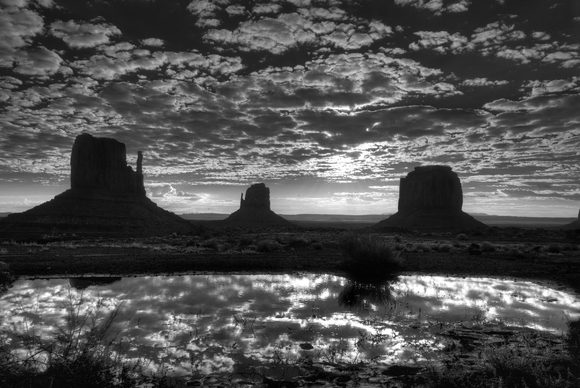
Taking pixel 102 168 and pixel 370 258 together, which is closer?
pixel 370 258

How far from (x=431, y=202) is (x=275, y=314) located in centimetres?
10307

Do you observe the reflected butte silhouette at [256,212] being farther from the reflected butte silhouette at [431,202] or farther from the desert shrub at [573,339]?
the desert shrub at [573,339]

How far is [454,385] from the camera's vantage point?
18.0 ft

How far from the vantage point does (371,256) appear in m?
19.6

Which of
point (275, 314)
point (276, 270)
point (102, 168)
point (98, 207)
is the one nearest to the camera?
point (275, 314)

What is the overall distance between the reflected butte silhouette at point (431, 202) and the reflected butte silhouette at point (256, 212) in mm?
33460

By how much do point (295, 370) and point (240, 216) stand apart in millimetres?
111045

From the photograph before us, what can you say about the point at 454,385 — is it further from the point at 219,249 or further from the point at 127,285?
the point at 219,249

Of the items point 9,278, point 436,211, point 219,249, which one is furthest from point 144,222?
point 436,211

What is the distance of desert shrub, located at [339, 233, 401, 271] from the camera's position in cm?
1958

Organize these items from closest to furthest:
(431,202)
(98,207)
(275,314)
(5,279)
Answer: (275,314)
(5,279)
(98,207)
(431,202)

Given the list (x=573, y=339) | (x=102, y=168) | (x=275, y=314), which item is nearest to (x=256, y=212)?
(x=102, y=168)

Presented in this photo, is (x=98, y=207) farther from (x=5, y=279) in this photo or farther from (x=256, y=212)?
(x=5, y=279)

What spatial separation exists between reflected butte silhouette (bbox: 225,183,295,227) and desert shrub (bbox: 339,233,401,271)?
84.1 metres
